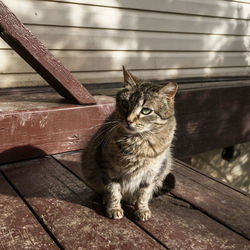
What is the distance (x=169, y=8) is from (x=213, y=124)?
1627 mm

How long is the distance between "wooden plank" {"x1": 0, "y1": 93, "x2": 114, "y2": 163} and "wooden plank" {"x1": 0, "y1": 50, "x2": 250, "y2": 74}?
563 millimetres

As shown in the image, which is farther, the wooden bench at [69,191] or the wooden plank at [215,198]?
the wooden plank at [215,198]

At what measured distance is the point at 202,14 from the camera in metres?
4.60

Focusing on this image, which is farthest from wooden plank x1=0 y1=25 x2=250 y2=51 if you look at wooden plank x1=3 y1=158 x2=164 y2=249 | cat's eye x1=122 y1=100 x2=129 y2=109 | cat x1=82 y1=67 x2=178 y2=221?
cat's eye x1=122 y1=100 x2=129 y2=109

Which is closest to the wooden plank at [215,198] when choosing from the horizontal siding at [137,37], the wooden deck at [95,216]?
the wooden deck at [95,216]

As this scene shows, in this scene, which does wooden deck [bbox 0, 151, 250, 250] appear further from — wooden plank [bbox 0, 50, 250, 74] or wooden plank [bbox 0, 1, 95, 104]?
wooden plank [bbox 0, 50, 250, 74]

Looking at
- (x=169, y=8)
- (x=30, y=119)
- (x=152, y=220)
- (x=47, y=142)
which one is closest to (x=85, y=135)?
(x=47, y=142)

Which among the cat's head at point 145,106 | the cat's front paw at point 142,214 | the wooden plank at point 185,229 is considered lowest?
the wooden plank at point 185,229

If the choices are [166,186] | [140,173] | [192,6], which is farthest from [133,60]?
[140,173]

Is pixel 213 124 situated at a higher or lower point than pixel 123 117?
lower

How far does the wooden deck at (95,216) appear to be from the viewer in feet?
5.56

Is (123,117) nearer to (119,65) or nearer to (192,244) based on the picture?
(192,244)

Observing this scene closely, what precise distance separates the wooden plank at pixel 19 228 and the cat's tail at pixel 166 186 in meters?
0.87

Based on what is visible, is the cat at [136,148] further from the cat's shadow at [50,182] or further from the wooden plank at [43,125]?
the wooden plank at [43,125]
